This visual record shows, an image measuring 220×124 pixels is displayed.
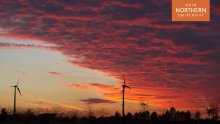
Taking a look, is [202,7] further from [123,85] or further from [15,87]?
[15,87]

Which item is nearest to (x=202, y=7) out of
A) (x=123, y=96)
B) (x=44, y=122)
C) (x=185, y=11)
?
(x=185, y=11)

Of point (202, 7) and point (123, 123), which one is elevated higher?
point (202, 7)

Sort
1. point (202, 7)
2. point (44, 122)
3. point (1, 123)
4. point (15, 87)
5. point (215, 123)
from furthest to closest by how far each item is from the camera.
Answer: point (215, 123)
point (15, 87)
point (44, 122)
point (1, 123)
point (202, 7)

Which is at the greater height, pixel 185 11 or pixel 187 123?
pixel 185 11

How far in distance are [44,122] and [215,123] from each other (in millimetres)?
82261

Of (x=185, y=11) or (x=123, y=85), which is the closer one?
(x=185, y=11)

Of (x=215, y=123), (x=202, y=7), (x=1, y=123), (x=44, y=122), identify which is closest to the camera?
(x=202, y=7)

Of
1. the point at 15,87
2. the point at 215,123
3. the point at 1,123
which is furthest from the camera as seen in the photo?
the point at 215,123

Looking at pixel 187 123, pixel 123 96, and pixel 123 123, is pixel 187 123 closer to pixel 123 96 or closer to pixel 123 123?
pixel 123 123

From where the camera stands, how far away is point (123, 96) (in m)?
149

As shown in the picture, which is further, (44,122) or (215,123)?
(215,123)

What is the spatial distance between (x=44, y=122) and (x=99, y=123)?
22.0 metres

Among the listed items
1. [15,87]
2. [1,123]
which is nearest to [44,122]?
[1,123]

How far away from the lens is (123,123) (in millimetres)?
169125
